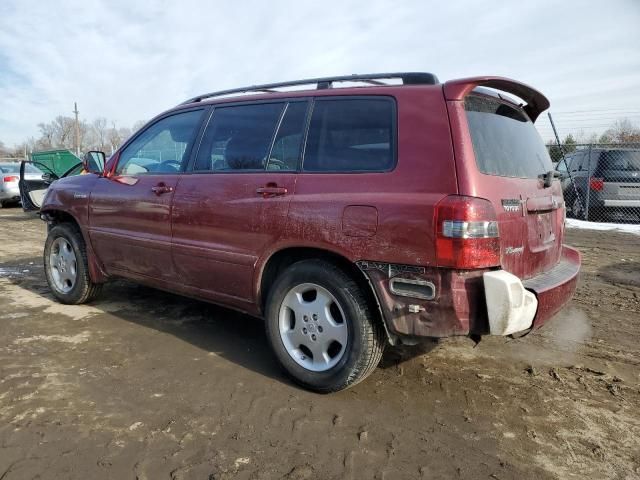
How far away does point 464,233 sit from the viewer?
2.45 meters

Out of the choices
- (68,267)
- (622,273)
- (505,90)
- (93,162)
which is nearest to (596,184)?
(622,273)

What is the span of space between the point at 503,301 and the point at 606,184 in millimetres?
9681

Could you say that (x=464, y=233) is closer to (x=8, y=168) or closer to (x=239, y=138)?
(x=239, y=138)

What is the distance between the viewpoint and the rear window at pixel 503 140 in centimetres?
273

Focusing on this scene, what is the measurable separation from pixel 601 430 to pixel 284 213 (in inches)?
84.1

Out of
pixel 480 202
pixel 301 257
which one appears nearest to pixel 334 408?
pixel 301 257

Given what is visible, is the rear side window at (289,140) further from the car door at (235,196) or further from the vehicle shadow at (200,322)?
the vehicle shadow at (200,322)

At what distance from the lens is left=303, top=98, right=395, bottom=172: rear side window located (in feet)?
9.23

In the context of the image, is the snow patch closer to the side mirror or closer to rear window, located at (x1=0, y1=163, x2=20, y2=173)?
the side mirror

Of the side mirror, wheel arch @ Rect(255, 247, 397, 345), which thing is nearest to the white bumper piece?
wheel arch @ Rect(255, 247, 397, 345)

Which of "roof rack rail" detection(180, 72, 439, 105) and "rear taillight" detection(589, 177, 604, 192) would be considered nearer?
"roof rack rail" detection(180, 72, 439, 105)

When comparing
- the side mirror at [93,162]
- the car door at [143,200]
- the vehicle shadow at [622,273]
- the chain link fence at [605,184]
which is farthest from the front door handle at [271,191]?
the chain link fence at [605,184]

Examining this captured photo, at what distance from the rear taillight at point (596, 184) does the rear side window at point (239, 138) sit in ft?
31.3

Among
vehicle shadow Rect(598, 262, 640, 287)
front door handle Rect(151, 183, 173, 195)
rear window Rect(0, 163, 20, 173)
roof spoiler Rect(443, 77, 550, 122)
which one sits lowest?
vehicle shadow Rect(598, 262, 640, 287)
